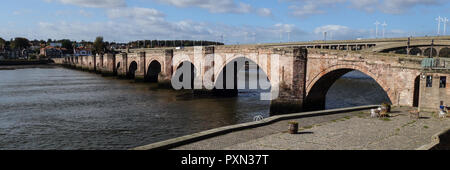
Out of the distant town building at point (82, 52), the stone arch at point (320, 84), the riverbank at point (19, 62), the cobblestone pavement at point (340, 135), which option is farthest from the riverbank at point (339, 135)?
the distant town building at point (82, 52)

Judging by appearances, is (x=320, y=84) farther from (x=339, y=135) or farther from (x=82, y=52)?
(x=82, y=52)

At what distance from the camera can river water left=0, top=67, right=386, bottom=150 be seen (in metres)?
19.1

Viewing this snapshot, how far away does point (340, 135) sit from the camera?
45.6 feet

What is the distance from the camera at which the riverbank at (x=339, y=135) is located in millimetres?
12164

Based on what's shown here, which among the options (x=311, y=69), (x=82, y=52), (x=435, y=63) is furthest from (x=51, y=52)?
(x=435, y=63)

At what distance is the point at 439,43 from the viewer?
50531mm

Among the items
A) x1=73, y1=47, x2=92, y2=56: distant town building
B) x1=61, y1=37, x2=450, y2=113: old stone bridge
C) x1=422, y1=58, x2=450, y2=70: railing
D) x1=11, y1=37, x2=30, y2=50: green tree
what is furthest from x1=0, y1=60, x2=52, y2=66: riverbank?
x1=422, y1=58, x2=450, y2=70: railing

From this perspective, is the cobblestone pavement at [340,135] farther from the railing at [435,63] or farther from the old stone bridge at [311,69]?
the old stone bridge at [311,69]

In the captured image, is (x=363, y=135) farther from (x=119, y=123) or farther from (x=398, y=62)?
(x=119, y=123)

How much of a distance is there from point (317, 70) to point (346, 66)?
8.88 ft

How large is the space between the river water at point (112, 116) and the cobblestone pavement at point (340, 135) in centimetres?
738

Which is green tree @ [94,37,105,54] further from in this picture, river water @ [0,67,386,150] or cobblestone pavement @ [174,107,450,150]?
cobblestone pavement @ [174,107,450,150]
